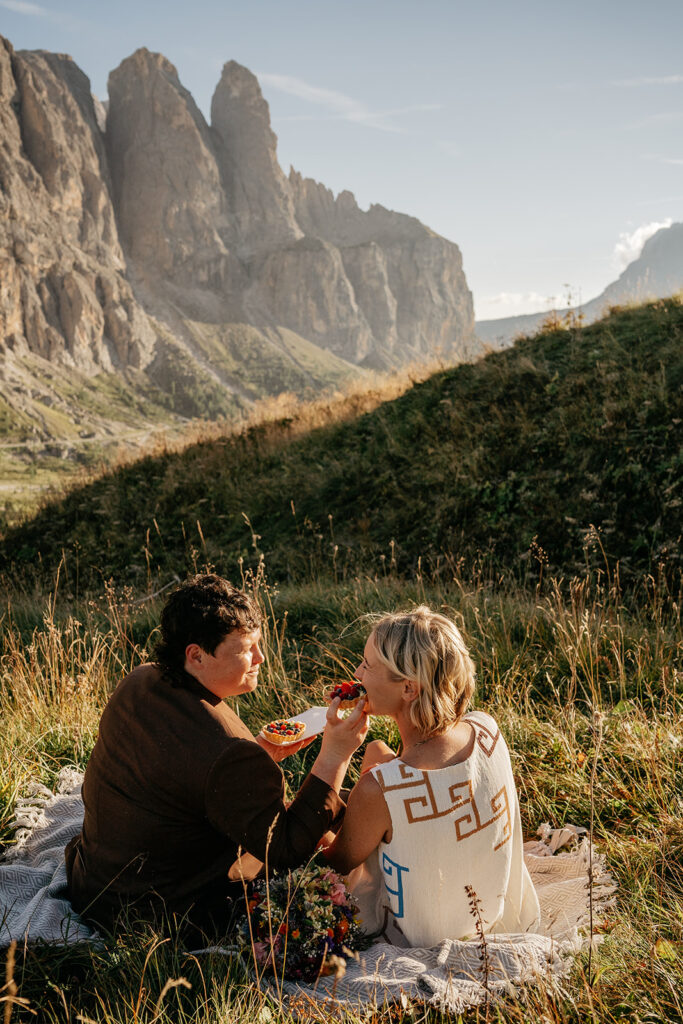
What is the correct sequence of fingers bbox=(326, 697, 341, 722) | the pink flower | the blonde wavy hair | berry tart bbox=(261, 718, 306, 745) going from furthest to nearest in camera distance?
berry tart bbox=(261, 718, 306, 745)
fingers bbox=(326, 697, 341, 722)
the blonde wavy hair
the pink flower

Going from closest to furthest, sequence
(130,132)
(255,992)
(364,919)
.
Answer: (255,992), (364,919), (130,132)

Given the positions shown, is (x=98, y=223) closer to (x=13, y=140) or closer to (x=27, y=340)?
(x=13, y=140)

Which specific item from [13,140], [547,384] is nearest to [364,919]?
[547,384]

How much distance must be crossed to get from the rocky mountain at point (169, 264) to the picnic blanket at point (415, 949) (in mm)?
74980

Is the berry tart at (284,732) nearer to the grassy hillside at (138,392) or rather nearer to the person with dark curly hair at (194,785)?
the person with dark curly hair at (194,785)

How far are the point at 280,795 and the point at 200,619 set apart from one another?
65 centimetres

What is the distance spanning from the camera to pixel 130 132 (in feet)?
444

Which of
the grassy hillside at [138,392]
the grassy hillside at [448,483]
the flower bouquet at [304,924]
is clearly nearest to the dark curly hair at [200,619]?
the flower bouquet at [304,924]

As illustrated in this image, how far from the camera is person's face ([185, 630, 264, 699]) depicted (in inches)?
96.9

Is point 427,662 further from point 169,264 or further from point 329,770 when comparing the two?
point 169,264

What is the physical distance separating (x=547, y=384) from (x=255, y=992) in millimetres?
8418

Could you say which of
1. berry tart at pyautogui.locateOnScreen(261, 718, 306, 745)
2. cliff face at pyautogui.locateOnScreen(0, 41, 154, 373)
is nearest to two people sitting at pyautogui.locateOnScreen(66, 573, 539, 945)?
berry tart at pyautogui.locateOnScreen(261, 718, 306, 745)

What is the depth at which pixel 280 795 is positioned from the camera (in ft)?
7.60

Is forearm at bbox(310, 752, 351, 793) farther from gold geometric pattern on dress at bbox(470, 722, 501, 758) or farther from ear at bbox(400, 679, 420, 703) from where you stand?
gold geometric pattern on dress at bbox(470, 722, 501, 758)
